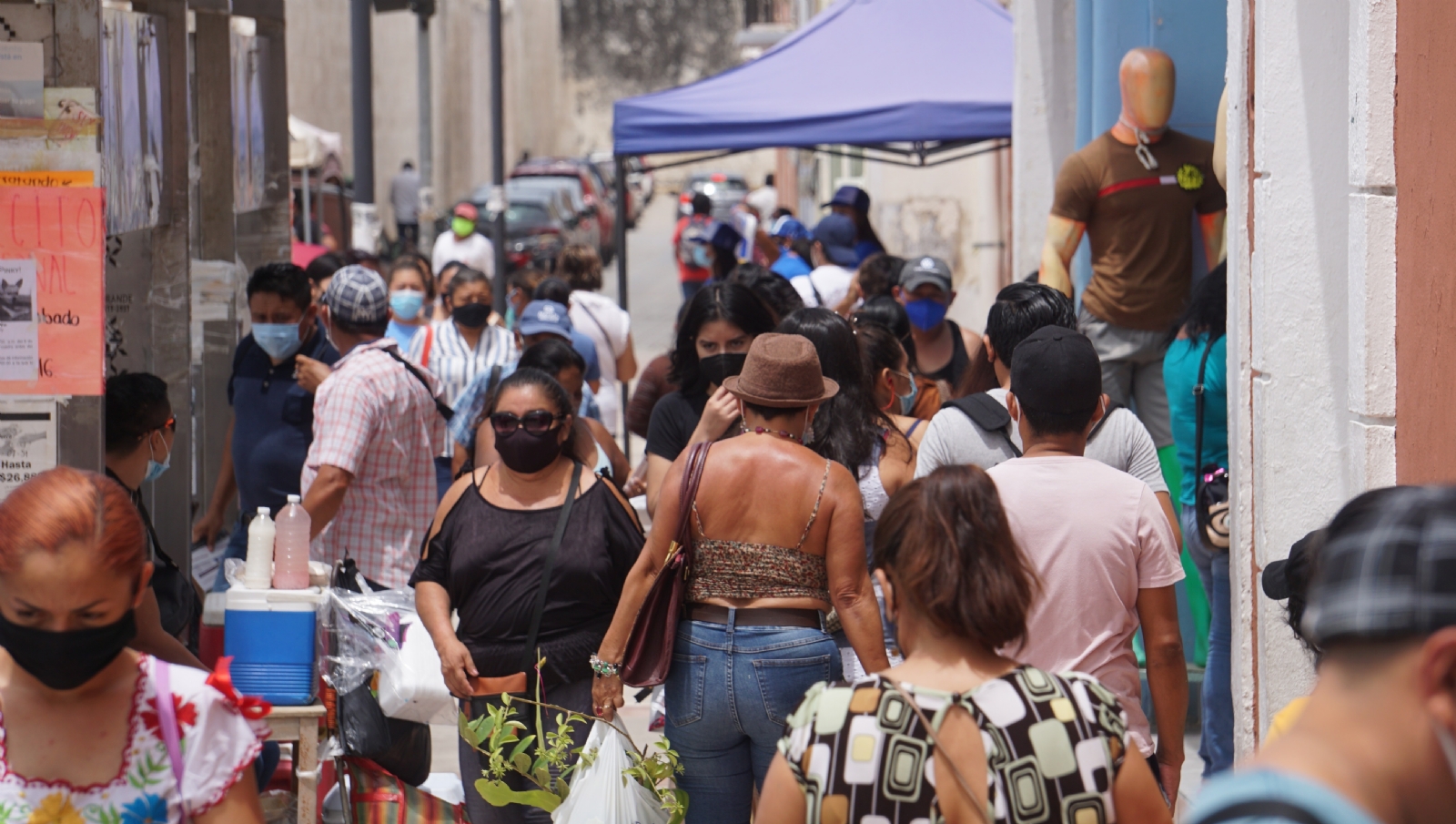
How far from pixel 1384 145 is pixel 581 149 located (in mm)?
70347

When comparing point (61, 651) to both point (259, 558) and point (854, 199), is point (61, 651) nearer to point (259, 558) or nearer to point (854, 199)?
point (259, 558)

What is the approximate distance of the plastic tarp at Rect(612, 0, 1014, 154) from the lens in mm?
10391

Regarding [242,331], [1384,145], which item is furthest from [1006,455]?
[242,331]

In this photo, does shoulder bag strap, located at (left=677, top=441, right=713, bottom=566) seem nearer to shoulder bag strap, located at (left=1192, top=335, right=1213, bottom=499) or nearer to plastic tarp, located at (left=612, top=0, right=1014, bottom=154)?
shoulder bag strap, located at (left=1192, top=335, right=1213, bottom=499)

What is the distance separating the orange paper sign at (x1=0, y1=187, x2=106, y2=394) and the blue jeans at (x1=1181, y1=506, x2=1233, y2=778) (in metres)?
3.54

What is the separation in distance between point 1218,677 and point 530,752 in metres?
2.40

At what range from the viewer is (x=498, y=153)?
15039mm

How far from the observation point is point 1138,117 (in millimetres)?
6766

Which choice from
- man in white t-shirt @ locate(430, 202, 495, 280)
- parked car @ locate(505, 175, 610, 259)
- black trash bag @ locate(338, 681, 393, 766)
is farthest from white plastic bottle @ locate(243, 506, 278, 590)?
parked car @ locate(505, 175, 610, 259)

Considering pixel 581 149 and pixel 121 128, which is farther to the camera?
pixel 581 149

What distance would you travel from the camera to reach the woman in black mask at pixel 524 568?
14.3ft

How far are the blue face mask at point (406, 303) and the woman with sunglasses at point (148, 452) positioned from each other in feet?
12.7

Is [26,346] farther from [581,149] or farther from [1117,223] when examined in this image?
[581,149]

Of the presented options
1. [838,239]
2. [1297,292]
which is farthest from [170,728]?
[838,239]
